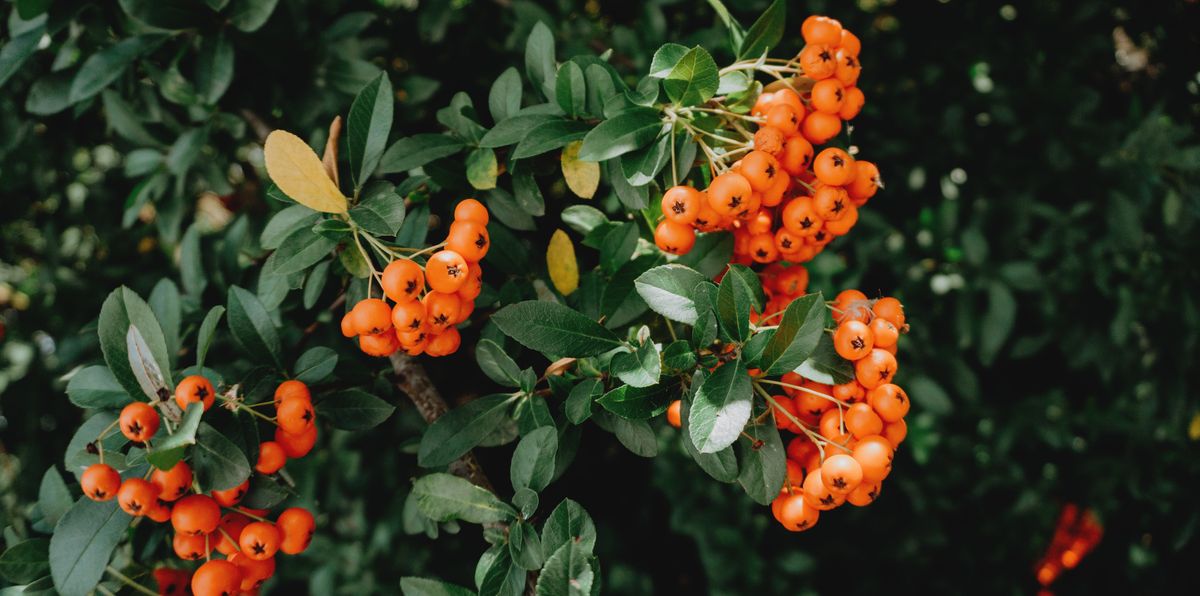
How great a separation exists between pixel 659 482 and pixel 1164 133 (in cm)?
215

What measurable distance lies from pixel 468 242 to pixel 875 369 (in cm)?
75

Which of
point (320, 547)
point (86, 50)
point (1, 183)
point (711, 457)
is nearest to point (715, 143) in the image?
point (711, 457)

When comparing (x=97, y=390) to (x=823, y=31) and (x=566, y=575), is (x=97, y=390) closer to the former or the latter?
(x=566, y=575)

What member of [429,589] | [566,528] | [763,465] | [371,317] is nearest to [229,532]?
[429,589]

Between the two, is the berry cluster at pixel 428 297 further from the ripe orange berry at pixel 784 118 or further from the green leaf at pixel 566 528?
the ripe orange berry at pixel 784 118

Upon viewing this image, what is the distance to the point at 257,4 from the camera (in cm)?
192

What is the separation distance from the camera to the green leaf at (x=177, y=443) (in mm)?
1188

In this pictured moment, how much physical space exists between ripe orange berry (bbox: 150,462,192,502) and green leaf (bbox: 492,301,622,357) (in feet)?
1.98

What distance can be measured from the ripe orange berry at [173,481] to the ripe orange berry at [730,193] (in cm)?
105

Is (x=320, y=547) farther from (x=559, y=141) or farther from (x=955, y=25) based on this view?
(x=955, y=25)

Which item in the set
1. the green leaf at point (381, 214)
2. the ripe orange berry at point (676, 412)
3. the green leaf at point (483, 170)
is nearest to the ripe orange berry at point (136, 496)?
the green leaf at point (381, 214)

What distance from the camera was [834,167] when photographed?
53.8 inches

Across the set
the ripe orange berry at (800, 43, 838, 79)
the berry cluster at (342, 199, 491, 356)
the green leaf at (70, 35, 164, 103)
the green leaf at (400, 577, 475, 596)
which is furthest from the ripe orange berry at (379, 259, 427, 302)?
the green leaf at (70, 35, 164, 103)

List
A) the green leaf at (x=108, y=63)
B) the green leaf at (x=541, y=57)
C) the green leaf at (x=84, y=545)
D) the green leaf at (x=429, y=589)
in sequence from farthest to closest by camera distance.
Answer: the green leaf at (x=108, y=63), the green leaf at (x=541, y=57), the green leaf at (x=429, y=589), the green leaf at (x=84, y=545)
